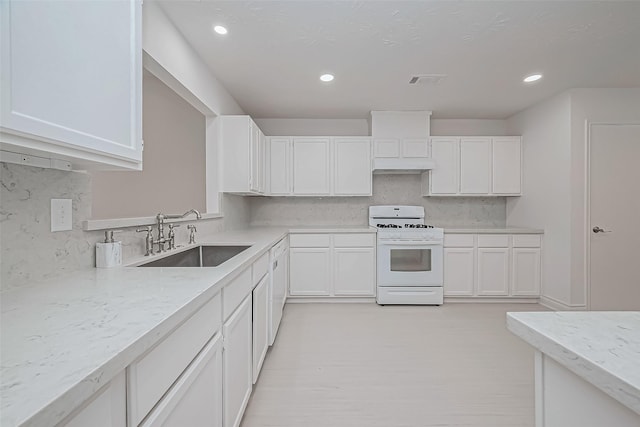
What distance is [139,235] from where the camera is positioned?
1.79m

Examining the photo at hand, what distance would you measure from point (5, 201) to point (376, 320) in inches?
118

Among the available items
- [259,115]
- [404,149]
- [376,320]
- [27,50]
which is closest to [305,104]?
[259,115]

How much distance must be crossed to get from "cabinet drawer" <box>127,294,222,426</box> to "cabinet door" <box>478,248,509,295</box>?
3644 millimetres

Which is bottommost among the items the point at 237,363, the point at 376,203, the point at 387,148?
the point at 237,363

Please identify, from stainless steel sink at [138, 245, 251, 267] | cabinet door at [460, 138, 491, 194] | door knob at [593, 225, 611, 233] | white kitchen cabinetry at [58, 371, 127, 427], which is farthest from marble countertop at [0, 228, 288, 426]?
door knob at [593, 225, 611, 233]

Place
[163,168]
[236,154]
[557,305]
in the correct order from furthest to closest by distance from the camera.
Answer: [557,305]
[236,154]
[163,168]

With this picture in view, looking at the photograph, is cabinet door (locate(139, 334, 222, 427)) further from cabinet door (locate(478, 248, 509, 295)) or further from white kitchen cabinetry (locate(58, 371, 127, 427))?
cabinet door (locate(478, 248, 509, 295))

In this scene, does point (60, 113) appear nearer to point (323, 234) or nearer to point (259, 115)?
point (323, 234)

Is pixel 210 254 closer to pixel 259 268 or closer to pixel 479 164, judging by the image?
pixel 259 268

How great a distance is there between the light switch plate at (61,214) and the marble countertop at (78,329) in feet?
0.65

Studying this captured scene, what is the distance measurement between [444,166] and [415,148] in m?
0.46

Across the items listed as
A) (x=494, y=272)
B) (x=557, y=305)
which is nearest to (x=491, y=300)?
(x=494, y=272)

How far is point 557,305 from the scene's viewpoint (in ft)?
11.7

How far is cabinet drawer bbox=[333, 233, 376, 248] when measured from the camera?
3855 mm
